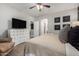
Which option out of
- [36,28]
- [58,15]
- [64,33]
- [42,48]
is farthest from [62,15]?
[42,48]

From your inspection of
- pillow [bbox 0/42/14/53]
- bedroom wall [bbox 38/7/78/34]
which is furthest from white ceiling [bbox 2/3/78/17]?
pillow [bbox 0/42/14/53]

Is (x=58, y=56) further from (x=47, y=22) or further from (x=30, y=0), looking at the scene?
(x=30, y=0)

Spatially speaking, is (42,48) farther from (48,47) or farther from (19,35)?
(19,35)

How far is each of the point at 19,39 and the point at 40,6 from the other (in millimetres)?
455

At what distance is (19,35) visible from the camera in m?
1.85

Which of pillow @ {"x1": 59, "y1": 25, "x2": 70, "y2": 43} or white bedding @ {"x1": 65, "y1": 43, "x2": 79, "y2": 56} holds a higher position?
pillow @ {"x1": 59, "y1": 25, "x2": 70, "y2": 43}

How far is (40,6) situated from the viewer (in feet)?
6.03

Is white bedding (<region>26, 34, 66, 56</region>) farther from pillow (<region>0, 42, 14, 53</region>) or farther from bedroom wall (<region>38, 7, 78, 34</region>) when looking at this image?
pillow (<region>0, 42, 14, 53</region>)

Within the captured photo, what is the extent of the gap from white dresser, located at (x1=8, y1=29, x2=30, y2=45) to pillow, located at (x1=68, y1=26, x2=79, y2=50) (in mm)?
485

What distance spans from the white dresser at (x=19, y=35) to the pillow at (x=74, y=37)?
0.48 m

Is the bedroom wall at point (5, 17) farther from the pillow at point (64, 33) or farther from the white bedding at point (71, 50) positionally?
the white bedding at point (71, 50)

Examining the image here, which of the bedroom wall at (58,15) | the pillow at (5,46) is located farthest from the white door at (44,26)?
the pillow at (5,46)

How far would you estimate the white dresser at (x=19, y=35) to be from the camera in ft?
5.99

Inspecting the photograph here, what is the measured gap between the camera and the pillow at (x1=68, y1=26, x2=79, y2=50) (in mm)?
1777
